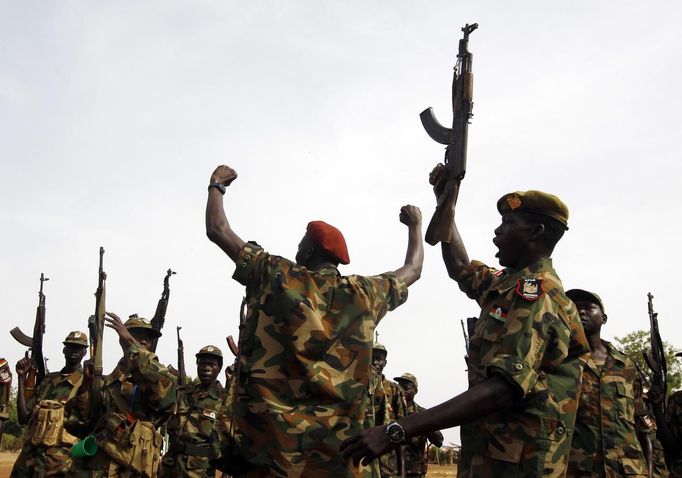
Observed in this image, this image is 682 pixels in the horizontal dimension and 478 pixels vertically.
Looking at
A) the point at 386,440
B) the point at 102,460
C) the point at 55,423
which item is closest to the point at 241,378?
the point at 386,440

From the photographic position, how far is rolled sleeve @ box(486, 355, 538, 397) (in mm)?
3061

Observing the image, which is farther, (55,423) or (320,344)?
(55,423)

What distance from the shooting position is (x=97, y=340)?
7176mm

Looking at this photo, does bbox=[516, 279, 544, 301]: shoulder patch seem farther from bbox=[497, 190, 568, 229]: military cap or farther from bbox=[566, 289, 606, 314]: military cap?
bbox=[566, 289, 606, 314]: military cap

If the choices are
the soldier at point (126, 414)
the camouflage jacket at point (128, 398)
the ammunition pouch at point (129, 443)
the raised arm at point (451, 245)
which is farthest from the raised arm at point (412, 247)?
the ammunition pouch at point (129, 443)

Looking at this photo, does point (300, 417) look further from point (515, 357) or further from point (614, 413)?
point (614, 413)

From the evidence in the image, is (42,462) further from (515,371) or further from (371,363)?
(515,371)

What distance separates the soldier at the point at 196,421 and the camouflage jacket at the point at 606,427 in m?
6.24

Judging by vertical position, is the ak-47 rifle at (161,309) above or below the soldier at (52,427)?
above

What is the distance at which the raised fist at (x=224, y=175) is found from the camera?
4.29 m

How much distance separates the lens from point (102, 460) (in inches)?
287

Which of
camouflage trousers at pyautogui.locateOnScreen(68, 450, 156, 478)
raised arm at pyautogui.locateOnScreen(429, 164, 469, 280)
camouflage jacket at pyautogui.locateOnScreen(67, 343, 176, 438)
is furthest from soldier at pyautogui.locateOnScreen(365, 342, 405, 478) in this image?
raised arm at pyautogui.locateOnScreen(429, 164, 469, 280)

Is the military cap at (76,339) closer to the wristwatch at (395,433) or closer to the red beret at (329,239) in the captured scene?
the red beret at (329,239)

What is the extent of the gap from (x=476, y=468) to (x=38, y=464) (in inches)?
311
